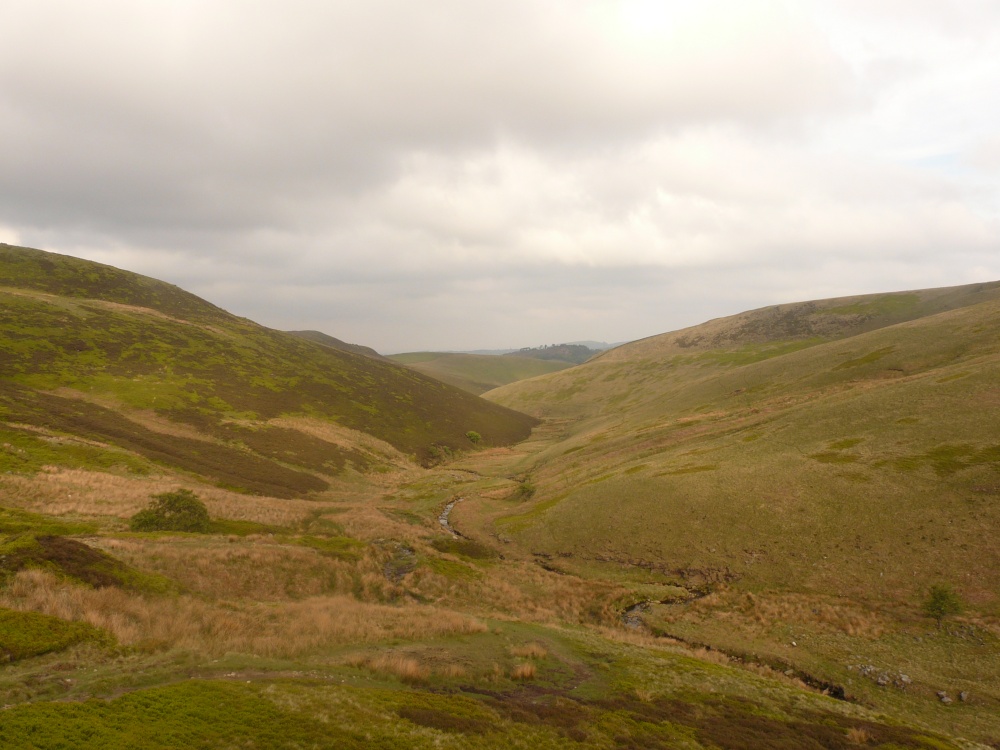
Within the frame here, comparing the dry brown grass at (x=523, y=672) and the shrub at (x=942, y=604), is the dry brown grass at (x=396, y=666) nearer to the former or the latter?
the dry brown grass at (x=523, y=672)

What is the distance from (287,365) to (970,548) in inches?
5765

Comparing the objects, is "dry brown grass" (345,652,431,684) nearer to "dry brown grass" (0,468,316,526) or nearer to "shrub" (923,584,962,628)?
"dry brown grass" (0,468,316,526)

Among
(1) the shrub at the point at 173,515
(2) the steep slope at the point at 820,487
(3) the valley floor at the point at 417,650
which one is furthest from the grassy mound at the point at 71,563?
(2) the steep slope at the point at 820,487

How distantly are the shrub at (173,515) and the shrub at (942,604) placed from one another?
175 feet

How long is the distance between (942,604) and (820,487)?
16672 mm

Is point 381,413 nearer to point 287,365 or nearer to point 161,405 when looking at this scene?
point 287,365

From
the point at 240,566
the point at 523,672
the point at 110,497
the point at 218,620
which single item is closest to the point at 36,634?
the point at 218,620

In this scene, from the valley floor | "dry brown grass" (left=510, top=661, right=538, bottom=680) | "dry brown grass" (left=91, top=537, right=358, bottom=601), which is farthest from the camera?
"dry brown grass" (left=91, top=537, right=358, bottom=601)

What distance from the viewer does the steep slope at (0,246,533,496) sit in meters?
72.4

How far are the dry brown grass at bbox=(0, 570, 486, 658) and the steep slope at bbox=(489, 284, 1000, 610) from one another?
27291 millimetres

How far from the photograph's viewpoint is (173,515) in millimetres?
39406

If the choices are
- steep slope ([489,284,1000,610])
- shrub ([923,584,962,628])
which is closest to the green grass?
steep slope ([489,284,1000,610])

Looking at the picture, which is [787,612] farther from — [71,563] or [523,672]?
[71,563]

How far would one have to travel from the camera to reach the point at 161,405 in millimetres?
92688
